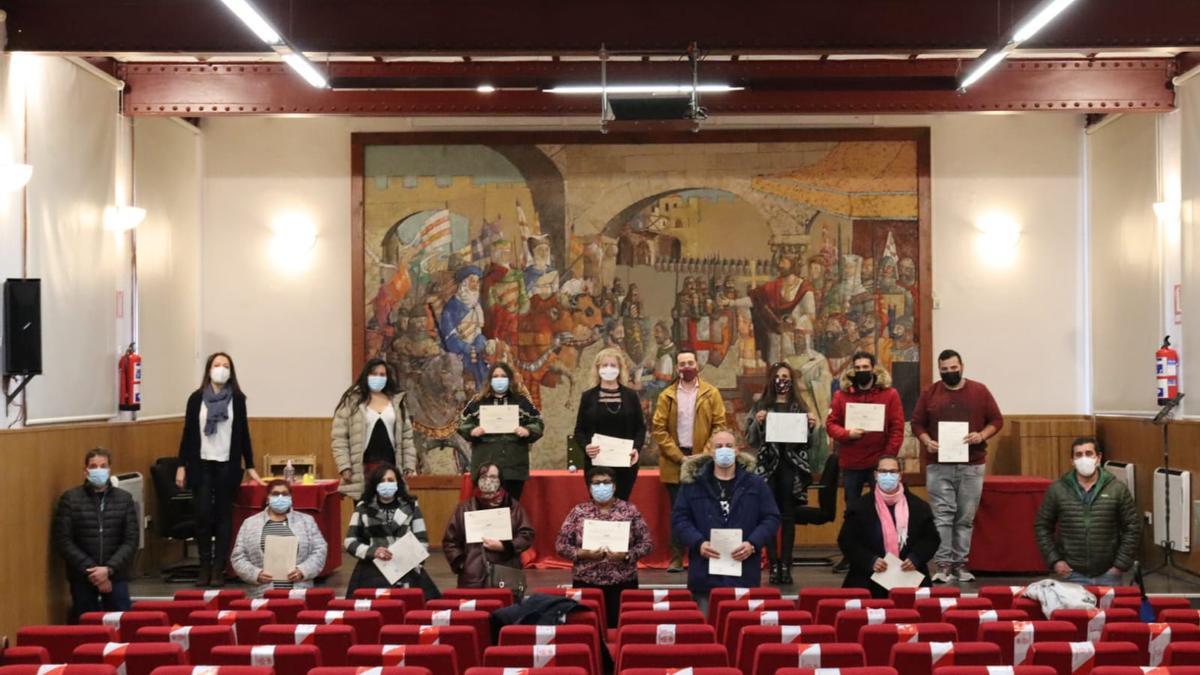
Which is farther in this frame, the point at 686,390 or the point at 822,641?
the point at 686,390

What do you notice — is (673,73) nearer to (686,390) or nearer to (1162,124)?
(686,390)

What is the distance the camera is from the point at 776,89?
12.3m

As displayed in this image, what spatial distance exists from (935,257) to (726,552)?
648 cm

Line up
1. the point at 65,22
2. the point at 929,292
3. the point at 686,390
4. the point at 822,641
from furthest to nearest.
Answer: the point at 929,292 < the point at 686,390 < the point at 65,22 < the point at 822,641

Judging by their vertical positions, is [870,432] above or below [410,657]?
above

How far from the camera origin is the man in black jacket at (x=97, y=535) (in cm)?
975

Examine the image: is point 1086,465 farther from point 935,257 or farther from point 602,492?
point 935,257

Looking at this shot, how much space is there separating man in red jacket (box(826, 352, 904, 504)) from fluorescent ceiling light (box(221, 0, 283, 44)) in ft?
17.2

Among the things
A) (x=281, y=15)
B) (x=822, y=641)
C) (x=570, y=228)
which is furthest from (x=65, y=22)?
(x=822, y=641)

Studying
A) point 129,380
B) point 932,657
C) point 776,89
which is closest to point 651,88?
point 776,89

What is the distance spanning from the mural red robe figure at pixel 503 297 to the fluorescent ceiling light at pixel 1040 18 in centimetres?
629

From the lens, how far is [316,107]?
12.6 m

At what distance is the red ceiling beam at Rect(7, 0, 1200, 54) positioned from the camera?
34.1ft

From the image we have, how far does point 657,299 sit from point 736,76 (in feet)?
9.47
